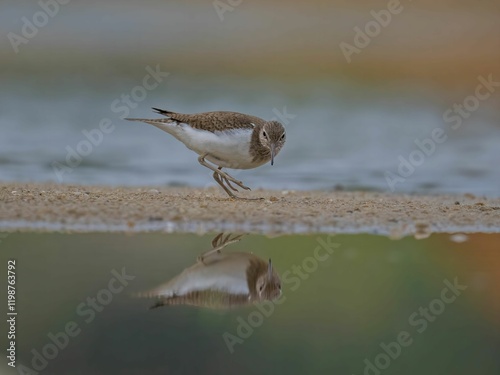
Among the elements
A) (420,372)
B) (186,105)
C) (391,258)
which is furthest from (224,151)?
(186,105)

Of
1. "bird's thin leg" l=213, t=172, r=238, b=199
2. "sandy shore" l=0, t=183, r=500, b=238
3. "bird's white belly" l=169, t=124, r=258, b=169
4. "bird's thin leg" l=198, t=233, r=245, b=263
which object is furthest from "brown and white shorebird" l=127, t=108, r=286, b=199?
"bird's thin leg" l=198, t=233, r=245, b=263

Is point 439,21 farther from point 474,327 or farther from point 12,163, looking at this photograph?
point 474,327

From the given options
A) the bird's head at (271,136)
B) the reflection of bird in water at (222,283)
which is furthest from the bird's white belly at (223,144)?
the reflection of bird in water at (222,283)

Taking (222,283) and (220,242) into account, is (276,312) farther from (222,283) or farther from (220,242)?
(220,242)

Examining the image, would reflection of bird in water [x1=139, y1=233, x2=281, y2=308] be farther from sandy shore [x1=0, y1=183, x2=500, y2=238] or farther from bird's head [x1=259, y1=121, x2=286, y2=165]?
bird's head [x1=259, y1=121, x2=286, y2=165]

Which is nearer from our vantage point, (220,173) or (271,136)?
(271,136)

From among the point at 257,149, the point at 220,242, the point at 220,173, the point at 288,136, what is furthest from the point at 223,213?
the point at 288,136
